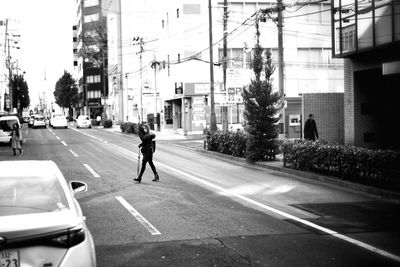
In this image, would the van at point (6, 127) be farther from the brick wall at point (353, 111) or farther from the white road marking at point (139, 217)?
the white road marking at point (139, 217)

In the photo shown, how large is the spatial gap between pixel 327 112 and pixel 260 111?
751cm

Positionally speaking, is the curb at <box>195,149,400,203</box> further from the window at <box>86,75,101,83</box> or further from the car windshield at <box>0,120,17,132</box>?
the window at <box>86,75,101,83</box>

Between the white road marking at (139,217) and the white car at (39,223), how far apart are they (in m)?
3.44

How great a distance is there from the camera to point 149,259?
672 centimetres

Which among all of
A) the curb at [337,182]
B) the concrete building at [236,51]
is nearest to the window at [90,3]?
the concrete building at [236,51]

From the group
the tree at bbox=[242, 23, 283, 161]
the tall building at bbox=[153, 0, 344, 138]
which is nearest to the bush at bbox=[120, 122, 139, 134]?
the tall building at bbox=[153, 0, 344, 138]

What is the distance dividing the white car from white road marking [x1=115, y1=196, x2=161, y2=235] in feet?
11.3

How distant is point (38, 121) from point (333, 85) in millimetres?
40544

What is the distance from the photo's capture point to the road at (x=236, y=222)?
6.87 metres

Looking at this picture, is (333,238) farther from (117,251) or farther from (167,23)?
(167,23)

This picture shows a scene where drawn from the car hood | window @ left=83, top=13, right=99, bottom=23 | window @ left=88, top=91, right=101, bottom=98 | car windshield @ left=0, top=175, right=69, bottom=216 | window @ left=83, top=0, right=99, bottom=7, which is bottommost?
the car hood

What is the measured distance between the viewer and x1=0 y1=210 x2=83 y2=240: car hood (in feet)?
13.6

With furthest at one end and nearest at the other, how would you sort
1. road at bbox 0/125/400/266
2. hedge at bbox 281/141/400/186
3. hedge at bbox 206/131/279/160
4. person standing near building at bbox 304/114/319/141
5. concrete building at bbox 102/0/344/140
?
concrete building at bbox 102/0/344/140, person standing near building at bbox 304/114/319/141, hedge at bbox 206/131/279/160, hedge at bbox 281/141/400/186, road at bbox 0/125/400/266

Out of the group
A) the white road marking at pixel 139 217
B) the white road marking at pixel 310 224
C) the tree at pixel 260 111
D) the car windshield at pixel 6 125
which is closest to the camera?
the white road marking at pixel 310 224
